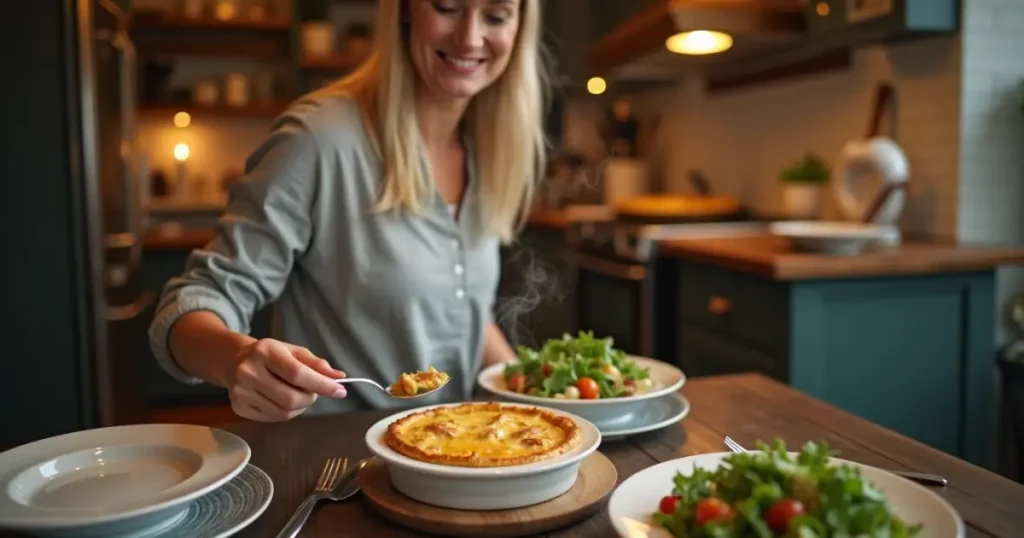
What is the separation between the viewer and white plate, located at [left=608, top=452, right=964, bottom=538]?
71 cm

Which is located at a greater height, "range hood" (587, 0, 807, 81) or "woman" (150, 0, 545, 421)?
"range hood" (587, 0, 807, 81)

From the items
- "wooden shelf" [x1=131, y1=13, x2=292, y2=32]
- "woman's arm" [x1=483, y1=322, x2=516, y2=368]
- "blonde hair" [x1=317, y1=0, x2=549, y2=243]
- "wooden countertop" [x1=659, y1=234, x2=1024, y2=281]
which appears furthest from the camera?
"wooden shelf" [x1=131, y1=13, x2=292, y2=32]

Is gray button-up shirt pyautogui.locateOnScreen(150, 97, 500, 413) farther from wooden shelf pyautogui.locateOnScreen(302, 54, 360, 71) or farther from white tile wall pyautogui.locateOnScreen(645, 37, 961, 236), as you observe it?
wooden shelf pyautogui.locateOnScreen(302, 54, 360, 71)

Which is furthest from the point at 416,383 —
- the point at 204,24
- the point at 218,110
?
the point at 204,24

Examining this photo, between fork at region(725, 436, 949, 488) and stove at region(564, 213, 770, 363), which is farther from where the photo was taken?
stove at region(564, 213, 770, 363)

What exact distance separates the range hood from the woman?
1309 millimetres

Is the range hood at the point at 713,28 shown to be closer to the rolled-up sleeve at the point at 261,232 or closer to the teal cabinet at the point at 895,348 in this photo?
the teal cabinet at the point at 895,348

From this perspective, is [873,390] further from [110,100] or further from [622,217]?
[110,100]

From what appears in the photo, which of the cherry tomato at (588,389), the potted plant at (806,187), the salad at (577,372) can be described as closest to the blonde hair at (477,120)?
the salad at (577,372)

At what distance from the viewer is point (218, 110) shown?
182 inches

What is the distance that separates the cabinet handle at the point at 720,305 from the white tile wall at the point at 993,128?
653mm

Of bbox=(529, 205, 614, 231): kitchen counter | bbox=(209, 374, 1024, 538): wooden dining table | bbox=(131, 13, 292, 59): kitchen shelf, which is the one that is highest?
bbox=(131, 13, 292, 59): kitchen shelf

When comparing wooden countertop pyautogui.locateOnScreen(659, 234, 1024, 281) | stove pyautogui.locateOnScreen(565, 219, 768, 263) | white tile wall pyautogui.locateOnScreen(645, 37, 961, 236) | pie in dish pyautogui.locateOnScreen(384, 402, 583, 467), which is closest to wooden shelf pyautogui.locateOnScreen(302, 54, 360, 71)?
white tile wall pyautogui.locateOnScreen(645, 37, 961, 236)

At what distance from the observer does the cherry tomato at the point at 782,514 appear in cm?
65
